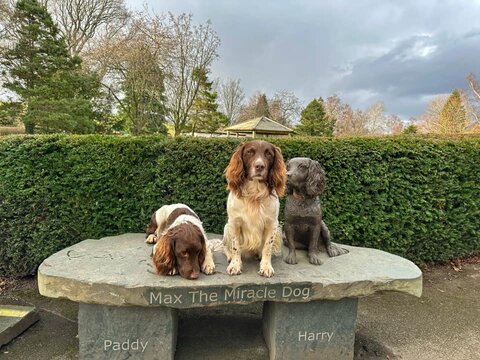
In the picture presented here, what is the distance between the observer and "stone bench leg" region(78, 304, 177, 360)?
2518mm

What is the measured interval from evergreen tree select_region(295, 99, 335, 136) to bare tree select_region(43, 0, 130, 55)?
61.0 feet

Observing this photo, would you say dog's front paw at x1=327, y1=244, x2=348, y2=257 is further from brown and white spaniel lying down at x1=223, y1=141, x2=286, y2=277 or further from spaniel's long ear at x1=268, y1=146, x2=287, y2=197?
spaniel's long ear at x1=268, y1=146, x2=287, y2=197

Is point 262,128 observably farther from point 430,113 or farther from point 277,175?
point 430,113

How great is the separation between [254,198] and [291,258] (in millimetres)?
738

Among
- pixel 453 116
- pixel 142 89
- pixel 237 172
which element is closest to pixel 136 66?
pixel 142 89

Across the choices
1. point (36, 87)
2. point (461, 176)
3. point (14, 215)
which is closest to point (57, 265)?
point (14, 215)

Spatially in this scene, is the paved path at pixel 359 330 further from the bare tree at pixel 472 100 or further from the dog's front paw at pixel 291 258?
the bare tree at pixel 472 100

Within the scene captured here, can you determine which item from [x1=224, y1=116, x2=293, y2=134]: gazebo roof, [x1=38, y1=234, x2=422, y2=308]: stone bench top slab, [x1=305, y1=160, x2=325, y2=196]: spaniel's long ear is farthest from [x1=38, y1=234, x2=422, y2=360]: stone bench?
Answer: [x1=224, y1=116, x2=293, y2=134]: gazebo roof

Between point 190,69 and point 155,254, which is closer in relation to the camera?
point 155,254

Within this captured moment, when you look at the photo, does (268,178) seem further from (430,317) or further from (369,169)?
(430,317)

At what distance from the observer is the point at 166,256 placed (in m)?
2.39

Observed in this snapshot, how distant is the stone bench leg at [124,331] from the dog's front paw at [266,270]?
0.85 m

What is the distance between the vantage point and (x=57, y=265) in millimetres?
2553

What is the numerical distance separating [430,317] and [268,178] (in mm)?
2793
